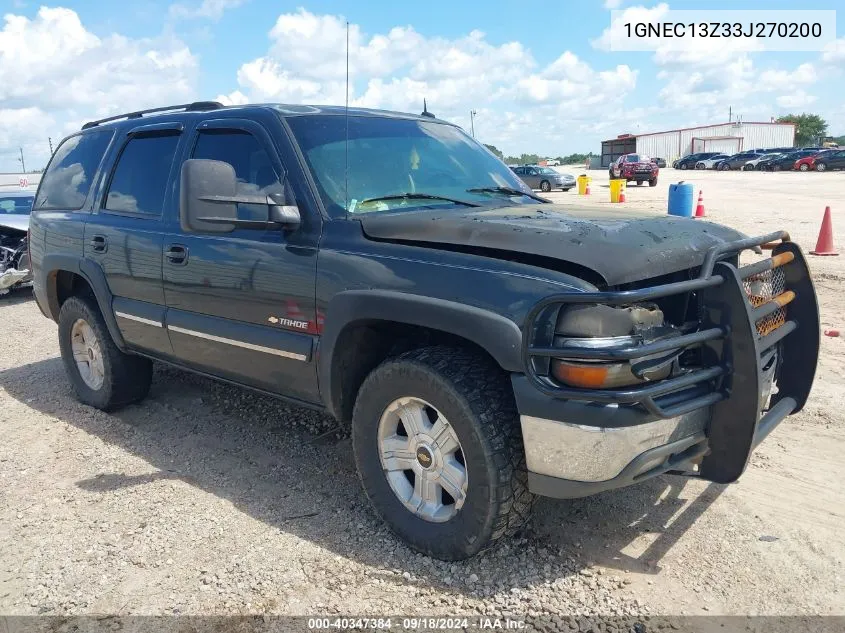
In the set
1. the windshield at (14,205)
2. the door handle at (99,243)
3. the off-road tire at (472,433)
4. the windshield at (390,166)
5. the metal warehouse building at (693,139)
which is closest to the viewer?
the off-road tire at (472,433)

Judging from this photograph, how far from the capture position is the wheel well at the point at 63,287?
5.13 m

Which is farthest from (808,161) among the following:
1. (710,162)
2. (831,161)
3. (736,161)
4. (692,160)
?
(692,160)

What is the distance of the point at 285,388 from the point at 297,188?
1025 millimetres

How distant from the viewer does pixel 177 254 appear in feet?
13.1

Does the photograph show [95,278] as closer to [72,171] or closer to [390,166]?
[72,171]

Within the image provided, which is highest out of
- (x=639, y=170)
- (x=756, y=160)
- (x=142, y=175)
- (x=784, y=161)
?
(x=756, y=160)

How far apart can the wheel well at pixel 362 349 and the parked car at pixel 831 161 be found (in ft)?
155

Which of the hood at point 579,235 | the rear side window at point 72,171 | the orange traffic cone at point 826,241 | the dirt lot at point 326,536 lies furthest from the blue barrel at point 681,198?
the rear side window at point 72,171

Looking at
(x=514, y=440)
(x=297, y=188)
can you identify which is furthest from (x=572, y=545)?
(x=297, y=188)

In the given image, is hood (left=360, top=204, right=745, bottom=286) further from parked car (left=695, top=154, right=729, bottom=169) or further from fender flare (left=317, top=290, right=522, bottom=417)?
parked car (left=695, top=154, right=729, bottom=169)

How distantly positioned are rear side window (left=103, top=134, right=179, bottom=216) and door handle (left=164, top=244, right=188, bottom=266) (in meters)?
0.33

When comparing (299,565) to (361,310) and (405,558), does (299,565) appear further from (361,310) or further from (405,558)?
(361,310)

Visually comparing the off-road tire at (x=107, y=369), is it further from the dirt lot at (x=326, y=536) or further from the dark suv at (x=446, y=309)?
the dark suv at (x=446, y=309)

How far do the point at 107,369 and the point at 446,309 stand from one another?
3.18 meters
